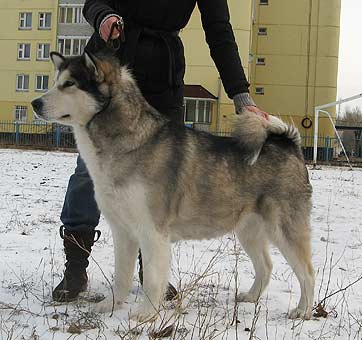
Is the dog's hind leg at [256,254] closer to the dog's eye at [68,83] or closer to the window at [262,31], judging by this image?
the dog's eye at [68,83]

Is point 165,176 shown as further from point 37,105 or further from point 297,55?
point 297,55

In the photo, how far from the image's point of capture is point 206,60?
32.7 m

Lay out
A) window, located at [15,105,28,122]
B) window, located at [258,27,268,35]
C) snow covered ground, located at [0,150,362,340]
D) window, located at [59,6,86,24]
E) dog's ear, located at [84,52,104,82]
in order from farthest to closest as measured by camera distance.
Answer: window, located at [258,27,268,35]
window, located at [15,105,28,122]
window, located at [59,6,86,24]
dog's ear, located at [84,52,104,82]
snow covered ground, located at [0,150,362,340]

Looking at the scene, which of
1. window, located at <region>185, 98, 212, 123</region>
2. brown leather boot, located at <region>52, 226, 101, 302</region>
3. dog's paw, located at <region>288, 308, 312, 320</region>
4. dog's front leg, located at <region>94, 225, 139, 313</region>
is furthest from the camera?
window, located at <region>185, 98, 212, 123</region>

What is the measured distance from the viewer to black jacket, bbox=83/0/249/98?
12.4 ft

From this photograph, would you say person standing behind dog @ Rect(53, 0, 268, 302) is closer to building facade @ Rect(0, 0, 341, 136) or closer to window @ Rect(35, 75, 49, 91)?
building facade @ Rect(0, 0, 341, 136)

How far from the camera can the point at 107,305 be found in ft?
11.3

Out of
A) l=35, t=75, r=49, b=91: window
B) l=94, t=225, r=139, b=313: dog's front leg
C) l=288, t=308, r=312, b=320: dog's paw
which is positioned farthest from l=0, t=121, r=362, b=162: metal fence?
l=288, t=308, r=312, b=320: dog's paw

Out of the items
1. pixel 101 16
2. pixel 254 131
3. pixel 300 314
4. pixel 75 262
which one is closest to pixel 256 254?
pixel 300 314

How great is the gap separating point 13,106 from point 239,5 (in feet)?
56.7

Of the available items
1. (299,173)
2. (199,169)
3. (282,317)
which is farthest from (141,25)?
(282,317)

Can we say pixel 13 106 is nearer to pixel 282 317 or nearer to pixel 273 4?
pixel 273 4

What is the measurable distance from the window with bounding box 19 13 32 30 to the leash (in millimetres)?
35922

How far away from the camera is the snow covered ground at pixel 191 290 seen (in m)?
2.95
